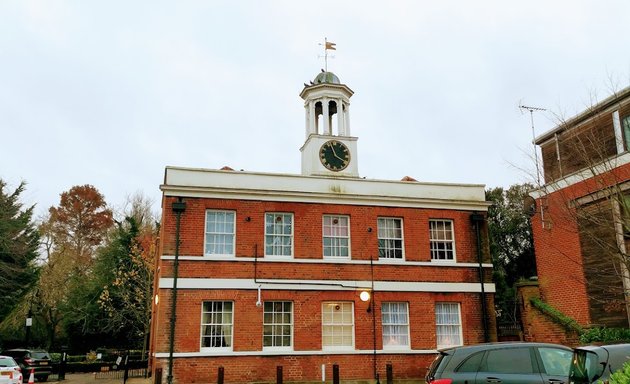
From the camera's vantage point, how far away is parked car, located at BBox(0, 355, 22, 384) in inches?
670

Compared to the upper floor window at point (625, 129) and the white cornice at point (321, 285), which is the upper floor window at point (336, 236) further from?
the upper floor window at point (625, 129)

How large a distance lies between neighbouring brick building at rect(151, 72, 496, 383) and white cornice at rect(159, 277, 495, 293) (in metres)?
0.04

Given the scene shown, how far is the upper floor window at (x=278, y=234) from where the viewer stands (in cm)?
1866

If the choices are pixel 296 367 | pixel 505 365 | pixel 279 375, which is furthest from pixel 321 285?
pixel 505 365

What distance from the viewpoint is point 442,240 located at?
20.1 meters

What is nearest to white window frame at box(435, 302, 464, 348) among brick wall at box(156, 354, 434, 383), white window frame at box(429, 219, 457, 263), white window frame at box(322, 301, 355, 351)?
brick wall at box(156, 354, 434, 383)

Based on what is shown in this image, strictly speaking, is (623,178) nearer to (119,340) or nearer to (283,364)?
(283,364)

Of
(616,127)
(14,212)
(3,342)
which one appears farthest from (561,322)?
(3,342)

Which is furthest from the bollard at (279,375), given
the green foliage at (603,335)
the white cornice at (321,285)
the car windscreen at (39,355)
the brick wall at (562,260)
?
the car windscreen at (39,355)

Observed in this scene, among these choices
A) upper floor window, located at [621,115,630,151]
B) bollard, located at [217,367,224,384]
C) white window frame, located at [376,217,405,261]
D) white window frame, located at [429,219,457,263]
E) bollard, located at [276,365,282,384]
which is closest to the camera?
Answer: bollard, located at [217,367,224,384]

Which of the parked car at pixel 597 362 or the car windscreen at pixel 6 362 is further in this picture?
the car windscreen at pixel 6 362

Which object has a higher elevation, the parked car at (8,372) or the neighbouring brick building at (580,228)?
the neighbouring brick building at (580,228)

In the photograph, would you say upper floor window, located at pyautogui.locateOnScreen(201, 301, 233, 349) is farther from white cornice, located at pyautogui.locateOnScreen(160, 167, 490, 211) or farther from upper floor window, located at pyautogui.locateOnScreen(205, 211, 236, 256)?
white cornice, located at pyautogui.locateOnScreen(160, 167, 490, 211)

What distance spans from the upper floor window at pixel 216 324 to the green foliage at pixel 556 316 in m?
10.8
